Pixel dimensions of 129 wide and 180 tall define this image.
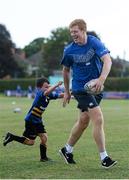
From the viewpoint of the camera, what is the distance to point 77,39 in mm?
8812

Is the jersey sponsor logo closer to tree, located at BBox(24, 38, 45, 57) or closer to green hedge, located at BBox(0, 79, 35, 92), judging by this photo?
green hedge, located at BBox(0, 79, 35, 92)

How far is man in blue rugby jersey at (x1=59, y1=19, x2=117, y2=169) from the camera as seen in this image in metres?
A: 8.63

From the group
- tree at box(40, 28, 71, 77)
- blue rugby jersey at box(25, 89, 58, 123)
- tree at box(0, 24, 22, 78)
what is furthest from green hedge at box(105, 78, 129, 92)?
blue rugby jersey at box(25, 89, 58, 123)

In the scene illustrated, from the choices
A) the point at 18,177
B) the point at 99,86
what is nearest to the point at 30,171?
the point at 18,177

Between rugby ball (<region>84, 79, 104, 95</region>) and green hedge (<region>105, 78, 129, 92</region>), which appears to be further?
green hedge (<region>105, 78, 129, 92</region>)

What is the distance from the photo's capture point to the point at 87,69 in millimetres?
8898

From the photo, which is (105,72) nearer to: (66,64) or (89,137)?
(66,64)

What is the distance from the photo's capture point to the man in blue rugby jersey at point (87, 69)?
8633 millimetres

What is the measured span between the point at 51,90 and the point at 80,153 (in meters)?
1.58

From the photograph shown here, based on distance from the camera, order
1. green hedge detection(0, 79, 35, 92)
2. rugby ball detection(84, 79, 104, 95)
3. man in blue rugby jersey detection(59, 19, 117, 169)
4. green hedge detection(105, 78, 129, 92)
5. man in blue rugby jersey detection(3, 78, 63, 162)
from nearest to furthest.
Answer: rugby ball detection(84, 79, 104, 95), man in blue rugby jersey detection(59, 19, 117, 169), man in blue rugby jersey detection(3, 78, 63, 162), green hedge detection(105, 78, 129, 92), green hedge detection(0, 79, 35, 92)

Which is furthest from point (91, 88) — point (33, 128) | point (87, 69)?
point (33, 128)

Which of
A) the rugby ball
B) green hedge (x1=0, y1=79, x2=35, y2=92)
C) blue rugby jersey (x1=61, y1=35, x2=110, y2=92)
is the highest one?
blue rugby jersey (x1=61, y1=35, x2=110, y2=92)

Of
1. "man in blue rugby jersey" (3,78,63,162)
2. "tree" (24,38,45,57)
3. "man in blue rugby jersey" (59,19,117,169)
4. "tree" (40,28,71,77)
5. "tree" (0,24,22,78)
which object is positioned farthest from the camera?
"tree" (24,38,45,57)

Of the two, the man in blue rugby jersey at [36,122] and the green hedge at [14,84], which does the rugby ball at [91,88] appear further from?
the green hedge at [14,84]
